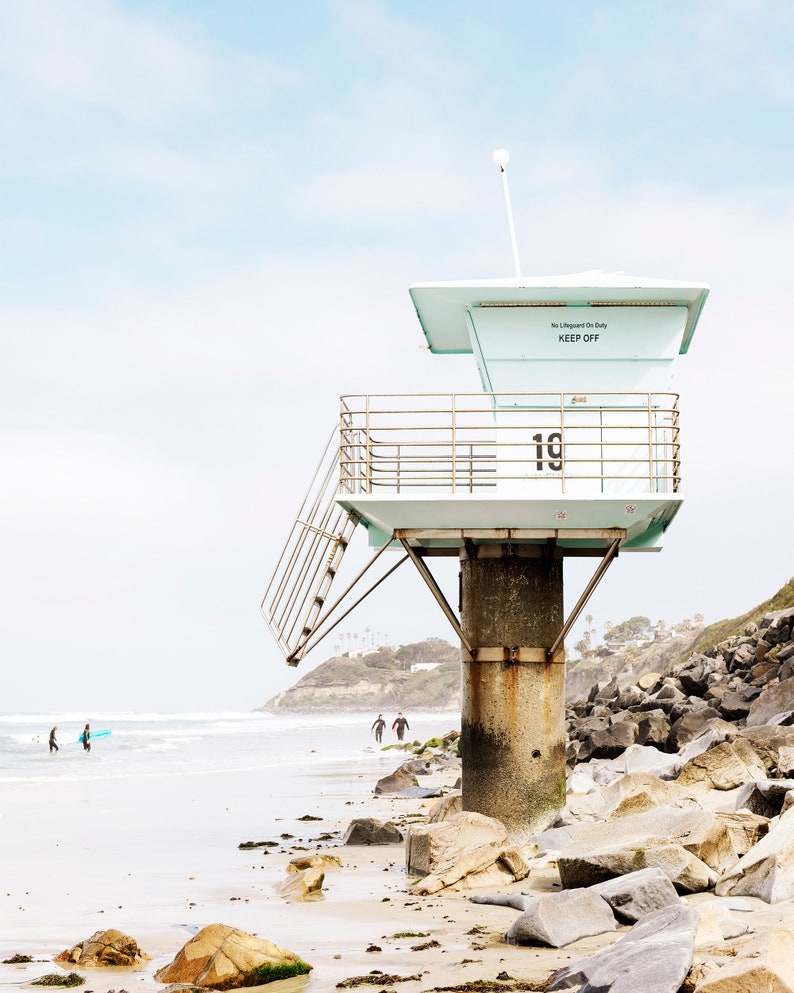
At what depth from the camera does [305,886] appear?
12336 mm

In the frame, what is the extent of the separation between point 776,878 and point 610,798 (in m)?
5.40

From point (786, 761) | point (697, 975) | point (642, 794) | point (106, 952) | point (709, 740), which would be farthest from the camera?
point (709, 740)

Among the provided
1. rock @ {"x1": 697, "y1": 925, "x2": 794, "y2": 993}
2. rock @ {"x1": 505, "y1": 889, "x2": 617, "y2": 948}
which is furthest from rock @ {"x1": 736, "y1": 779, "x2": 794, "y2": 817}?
rock @ {"x1": 697, "y1": 925, "x2": 794, "y2": 993}

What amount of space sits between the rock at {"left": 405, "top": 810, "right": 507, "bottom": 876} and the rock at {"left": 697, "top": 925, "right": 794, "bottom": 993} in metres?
6.53

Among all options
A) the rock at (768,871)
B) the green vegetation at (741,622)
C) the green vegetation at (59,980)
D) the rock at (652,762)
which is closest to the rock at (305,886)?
the green vegetation at (59,980)

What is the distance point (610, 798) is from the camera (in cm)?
1423

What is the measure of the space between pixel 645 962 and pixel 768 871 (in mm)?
2832

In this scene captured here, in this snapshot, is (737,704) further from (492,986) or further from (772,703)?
(492,986)

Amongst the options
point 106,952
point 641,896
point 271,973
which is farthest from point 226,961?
point 641,896

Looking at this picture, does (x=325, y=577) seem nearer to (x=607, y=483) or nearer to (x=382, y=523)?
(x=382, y=523)

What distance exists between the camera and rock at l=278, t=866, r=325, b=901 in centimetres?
1224

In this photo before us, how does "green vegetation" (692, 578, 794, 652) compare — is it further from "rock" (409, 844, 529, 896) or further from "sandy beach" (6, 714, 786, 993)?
"rock" (409, 844, 529, 896)

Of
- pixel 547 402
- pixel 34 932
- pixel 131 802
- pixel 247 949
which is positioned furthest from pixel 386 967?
pixel 131 802

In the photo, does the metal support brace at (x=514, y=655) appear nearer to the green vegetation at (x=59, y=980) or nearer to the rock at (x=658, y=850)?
the rock at (x=658, y=850)
